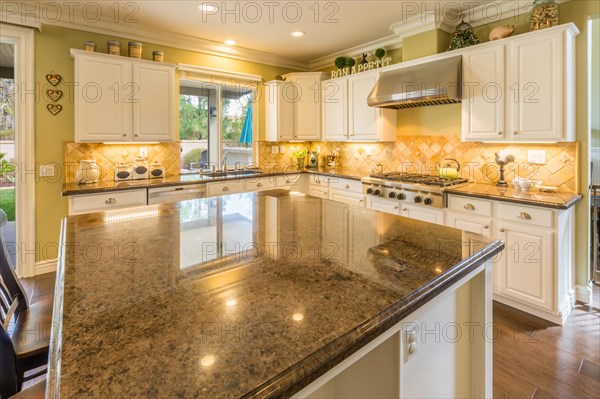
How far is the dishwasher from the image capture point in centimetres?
378

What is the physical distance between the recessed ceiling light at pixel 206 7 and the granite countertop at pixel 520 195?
2880 millimetres

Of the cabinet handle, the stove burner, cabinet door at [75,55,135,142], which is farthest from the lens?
cabinet door at [75,55,135,142]

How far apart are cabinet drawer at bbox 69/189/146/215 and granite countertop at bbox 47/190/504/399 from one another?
1942 millimetres

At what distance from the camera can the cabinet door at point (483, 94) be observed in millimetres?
3182

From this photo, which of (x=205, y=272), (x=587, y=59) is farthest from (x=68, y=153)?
(x=587, y=59)

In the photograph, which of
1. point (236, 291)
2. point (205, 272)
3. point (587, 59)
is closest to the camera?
point (236, 291)

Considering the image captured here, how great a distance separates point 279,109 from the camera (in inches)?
203

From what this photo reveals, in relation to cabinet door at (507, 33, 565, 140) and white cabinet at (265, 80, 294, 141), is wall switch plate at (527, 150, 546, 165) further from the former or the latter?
white cabinet at (265, 80, 294, 141)

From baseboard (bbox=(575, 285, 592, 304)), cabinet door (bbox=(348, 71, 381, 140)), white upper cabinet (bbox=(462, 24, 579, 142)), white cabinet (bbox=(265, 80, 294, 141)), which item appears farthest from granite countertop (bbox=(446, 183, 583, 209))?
white cabinet (bbox=(265, 80, 294, 141))

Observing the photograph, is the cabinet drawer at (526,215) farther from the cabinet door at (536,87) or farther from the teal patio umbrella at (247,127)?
the teal patio umbrella at (247,127)

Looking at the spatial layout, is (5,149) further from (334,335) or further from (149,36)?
(334,335)

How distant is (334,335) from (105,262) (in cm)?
87

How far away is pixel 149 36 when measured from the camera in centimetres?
415

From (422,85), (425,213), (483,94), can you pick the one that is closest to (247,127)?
(422,85)
